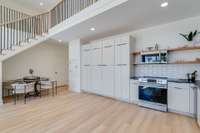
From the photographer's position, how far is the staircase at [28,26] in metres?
4.62

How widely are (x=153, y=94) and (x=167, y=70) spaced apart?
1016 millimetres

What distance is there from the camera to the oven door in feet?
11.7

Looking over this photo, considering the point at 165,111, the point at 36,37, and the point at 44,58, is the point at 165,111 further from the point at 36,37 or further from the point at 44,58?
the point at 44,58

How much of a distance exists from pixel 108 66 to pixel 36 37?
3.47 metres

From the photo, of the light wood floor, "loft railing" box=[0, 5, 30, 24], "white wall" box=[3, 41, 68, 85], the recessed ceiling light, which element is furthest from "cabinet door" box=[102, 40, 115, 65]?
"loft railing" box=[0, 5, 30, 24]

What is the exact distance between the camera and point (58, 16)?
5410mm

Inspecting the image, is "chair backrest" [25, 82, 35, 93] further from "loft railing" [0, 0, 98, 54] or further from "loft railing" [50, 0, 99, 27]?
"loft railing" [50, 0, 99, 27]

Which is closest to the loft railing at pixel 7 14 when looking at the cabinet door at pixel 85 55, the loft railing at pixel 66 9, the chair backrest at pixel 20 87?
the loft railing at pixel 66 9

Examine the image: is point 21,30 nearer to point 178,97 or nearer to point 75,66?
point 75,66

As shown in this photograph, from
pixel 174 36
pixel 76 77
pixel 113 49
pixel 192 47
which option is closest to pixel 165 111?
pixel 192 47

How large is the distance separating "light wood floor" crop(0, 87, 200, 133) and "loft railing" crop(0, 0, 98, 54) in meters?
2.79

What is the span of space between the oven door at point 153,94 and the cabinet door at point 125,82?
0.54 meters

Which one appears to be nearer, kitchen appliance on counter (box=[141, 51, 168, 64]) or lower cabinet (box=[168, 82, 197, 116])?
lower cabinet (box=[168, 82, 197, 116])

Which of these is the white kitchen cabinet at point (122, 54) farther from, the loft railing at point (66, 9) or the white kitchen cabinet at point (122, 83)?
the loft railing at point (66, 9)
